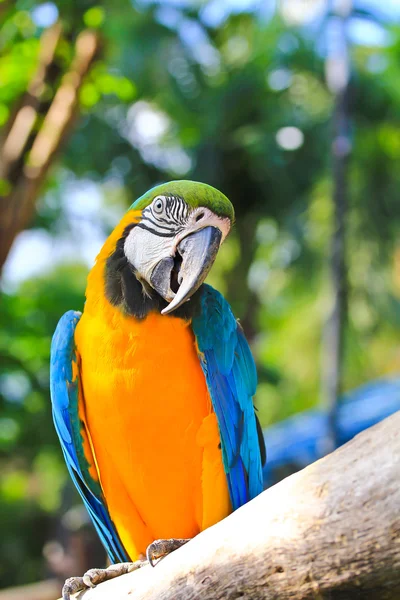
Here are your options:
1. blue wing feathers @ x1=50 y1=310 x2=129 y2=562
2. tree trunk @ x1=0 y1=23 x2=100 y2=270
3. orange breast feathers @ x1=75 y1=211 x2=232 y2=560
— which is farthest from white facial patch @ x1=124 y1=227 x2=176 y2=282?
tree trunk @ x1=0 y1=23 x2=100 y2=270

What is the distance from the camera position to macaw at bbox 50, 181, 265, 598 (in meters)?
1.94

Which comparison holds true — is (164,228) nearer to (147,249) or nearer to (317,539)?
(147,249)

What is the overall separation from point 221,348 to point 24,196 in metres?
3.28

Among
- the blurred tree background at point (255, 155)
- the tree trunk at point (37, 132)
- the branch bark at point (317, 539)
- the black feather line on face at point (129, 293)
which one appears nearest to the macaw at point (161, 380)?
the black feather line on face at point (129, 293)

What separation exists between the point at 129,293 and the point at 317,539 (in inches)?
39.1

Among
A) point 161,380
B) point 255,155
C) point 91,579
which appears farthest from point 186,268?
point 255,155

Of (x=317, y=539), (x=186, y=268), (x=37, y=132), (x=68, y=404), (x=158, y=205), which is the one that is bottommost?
(x=317, y=539)

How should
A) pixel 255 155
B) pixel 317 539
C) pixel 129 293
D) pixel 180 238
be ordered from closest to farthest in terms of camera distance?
pixel 317 539 < pixel 180 238 < pixel 129 293 < pixel 255 155

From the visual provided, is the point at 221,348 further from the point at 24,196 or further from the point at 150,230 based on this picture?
the point at 24,196

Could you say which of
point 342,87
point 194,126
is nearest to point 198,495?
point 342,87

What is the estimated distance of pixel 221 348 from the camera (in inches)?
82.4

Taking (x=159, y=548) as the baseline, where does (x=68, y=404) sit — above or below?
above

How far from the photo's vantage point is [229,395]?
2080mm

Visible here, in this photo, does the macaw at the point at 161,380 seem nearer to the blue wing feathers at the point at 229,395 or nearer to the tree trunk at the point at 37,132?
the blue wing feathers at the point at 229,395
